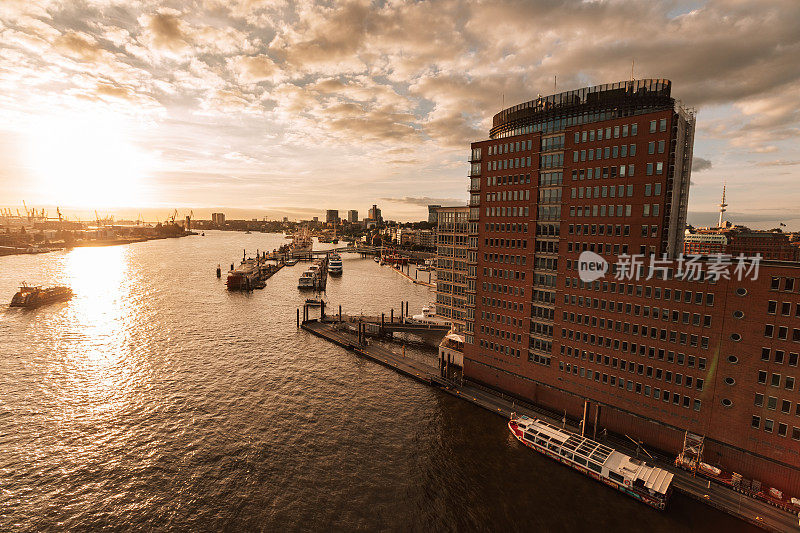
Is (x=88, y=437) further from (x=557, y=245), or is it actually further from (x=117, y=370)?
(x=557, y=245)

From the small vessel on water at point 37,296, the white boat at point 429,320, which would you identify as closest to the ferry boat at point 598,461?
the white boat at point 429,320

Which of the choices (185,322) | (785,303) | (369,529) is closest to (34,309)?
(185,322)

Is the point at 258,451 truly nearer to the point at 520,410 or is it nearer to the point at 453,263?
the point at 520,410

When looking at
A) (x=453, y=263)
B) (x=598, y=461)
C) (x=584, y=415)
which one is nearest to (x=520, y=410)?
(x=584, y=415)

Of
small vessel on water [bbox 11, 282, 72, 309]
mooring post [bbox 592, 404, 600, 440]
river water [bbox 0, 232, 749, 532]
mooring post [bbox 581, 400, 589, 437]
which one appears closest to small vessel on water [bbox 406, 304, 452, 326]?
river water [bbox 0, 232, 749, 532]

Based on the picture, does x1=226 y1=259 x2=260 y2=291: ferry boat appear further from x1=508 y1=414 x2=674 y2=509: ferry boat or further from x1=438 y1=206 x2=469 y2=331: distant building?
x1=508 y1=414 x2=674 y2=509: ferry boat

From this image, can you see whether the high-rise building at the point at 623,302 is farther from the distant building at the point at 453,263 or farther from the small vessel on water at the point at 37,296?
the small vessel on water at the point at 37,296
